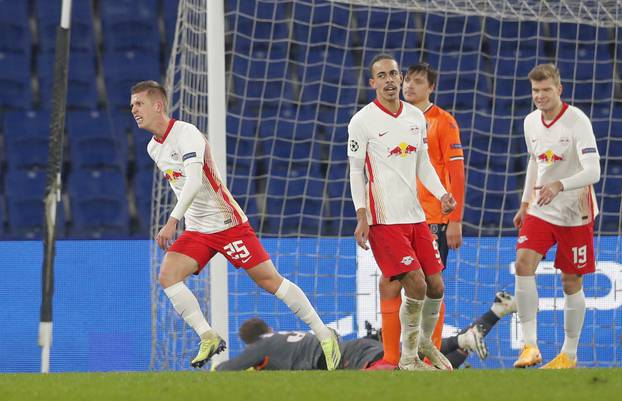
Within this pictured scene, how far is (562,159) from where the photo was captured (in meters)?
6.47

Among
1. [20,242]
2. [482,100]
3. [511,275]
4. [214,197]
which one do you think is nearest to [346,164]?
[482,100]

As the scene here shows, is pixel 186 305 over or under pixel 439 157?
under

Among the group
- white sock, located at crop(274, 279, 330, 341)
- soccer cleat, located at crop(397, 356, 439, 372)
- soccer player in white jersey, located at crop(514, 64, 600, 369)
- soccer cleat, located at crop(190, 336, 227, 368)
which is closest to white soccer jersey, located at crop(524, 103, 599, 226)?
soccer player in white jersey, located at crop(514, 64, 600, 369)

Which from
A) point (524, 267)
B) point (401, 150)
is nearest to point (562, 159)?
point (524, 267)

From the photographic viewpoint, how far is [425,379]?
486cm

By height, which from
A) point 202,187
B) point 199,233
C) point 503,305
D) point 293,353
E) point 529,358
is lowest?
point 293,353

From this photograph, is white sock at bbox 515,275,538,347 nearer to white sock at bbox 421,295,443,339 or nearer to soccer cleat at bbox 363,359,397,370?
white sock at bbox 421,295,443,339

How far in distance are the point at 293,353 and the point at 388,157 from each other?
2160 mm

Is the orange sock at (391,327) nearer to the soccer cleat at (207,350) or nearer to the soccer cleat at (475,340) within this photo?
the soccer cleat at (207,350)

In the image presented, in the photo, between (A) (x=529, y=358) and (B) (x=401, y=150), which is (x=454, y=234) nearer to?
(B) (x=401, y=150)

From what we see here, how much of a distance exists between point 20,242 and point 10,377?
11.6ft

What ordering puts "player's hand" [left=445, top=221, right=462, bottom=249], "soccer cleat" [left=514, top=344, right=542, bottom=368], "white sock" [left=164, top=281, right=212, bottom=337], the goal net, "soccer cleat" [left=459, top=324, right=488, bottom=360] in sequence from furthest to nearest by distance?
1. the goal net
2. "soccer cleat" [left=459, top=324, right=488, bottom=360]
3. "soccer cleat" [left=514, top=344, right=542, bottom=368]
4. "player's hand" [left=445, top=221, right=462, bottom=249]
5. "white sock" [left=164, top=281, right=212, bottom=337]

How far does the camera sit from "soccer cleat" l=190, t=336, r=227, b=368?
575 centimetres

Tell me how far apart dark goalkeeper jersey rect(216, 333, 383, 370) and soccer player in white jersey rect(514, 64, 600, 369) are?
109 centimetres
